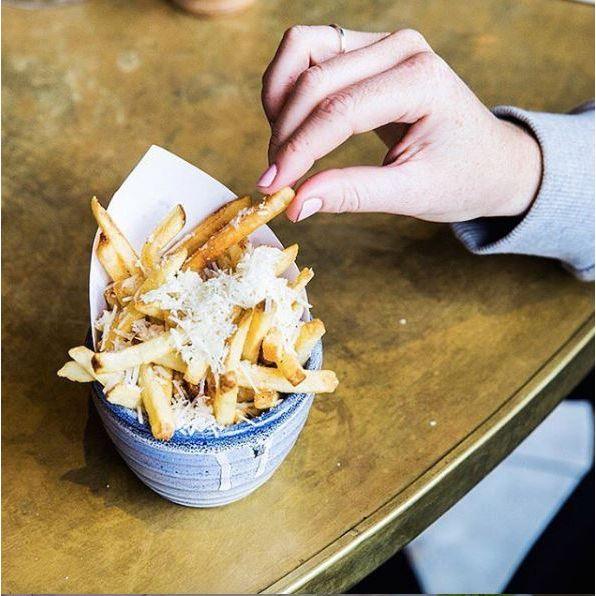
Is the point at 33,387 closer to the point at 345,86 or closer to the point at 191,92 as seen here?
the point at 345,86

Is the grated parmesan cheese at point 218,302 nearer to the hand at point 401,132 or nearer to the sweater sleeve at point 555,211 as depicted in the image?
the hand at point 401,132

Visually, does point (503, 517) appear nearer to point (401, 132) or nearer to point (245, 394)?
point (401, 132)

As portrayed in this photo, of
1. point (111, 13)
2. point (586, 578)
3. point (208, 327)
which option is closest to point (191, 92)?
point (111, 13)

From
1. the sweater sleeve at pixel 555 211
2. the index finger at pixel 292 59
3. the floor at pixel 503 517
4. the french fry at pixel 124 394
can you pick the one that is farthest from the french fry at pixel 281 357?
the floor at pixel 503 517

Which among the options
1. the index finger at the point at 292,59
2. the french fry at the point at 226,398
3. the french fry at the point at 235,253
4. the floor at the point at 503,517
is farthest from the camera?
the floor at the point at 503,517

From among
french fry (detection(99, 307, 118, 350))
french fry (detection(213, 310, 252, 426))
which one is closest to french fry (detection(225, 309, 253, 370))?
french fry (detection(213, 310, 252, 426))

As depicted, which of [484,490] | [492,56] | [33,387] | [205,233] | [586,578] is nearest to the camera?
[205,233]
